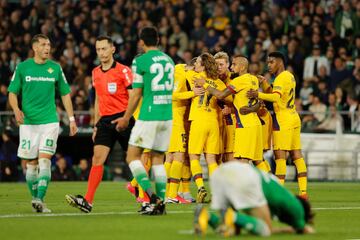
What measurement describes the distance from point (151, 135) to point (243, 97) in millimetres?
3435

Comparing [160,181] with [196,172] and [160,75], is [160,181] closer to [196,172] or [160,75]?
[160,75]

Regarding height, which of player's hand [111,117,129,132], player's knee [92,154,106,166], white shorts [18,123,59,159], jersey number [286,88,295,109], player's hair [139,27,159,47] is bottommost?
player's knee [92,154,106,166]

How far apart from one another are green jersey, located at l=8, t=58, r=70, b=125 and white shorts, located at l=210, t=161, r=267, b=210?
4.78 metres

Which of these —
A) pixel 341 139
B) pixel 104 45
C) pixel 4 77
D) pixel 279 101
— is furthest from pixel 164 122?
pixel 4 77

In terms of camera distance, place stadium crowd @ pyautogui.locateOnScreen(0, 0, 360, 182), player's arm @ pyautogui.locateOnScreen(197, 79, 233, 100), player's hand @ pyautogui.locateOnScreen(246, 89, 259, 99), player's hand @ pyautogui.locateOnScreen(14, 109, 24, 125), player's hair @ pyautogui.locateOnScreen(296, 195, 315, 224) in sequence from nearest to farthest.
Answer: player's hair @ pyautogui.locateOnScreen(296, 195, 315, 224) → player's hand @ pyautogui.locateOnScreen(14, 109, 24, 125) → player's arm @ pyautogui.locateOnScreen(197, 79, 233, 100) → player's hand @ pyautogui.locateOnScreen(246, 89, 259, 99) → stadium crowd @ pyautogui.locateOnScreen(0, 0, 360, 182)

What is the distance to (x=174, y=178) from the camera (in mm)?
17641

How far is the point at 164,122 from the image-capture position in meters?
14.1

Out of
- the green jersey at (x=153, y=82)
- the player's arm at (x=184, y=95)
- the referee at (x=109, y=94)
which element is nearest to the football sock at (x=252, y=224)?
the green jersey at (x=153, y=82)

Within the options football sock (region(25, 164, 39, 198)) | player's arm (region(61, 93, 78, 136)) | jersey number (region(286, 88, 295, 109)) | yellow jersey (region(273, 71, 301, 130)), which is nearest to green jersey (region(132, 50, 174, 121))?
player's arm (region(61, 93, 78, 136))

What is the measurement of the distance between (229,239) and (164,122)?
353cm

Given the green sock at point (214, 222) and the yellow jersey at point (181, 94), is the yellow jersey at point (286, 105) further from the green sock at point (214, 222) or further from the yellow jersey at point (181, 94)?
the green sock at point (214, 222)

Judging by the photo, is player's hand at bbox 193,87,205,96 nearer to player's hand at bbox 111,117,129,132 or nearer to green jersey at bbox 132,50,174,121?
green jersey at bbox 132,50,174,121

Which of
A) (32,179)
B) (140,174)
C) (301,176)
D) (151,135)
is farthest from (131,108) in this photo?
(301,176)

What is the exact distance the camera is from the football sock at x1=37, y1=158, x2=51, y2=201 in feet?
48.9
